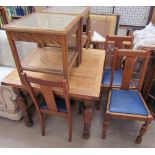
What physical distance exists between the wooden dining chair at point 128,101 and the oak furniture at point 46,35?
0.48 metres

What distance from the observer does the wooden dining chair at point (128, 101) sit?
1333 millimetres

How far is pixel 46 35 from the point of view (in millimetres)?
939

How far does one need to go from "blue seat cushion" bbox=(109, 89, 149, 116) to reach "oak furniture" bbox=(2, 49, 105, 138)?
0.25m

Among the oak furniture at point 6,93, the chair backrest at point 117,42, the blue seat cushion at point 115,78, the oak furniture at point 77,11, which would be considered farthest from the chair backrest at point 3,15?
the blue seat cushion at point 115,78

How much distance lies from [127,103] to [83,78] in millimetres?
501

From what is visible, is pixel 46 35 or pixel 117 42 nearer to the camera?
pixel 46 35

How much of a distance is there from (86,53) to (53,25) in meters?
0.72

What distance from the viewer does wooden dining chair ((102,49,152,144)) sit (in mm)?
1333

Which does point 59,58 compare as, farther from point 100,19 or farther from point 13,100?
point 100,19

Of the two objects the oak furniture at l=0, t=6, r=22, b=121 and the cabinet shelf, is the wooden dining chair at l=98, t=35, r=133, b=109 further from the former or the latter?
the oak furniture at l=0, t=6, r=22, b=121

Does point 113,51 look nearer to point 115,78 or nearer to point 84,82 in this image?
point 115,78

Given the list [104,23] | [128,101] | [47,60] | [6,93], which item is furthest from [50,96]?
[104,23]

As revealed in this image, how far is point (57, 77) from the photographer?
1249 millimetres

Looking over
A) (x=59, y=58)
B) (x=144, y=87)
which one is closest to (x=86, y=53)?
(x=59, y=58)
